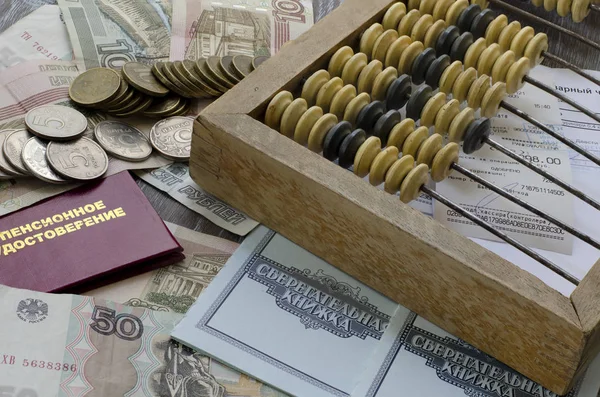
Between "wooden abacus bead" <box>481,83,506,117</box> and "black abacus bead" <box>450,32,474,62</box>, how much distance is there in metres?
0.07

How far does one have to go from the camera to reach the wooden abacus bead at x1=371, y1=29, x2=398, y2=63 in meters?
1.01

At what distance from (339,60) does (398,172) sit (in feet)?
0.55

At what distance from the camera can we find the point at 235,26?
4.06ft

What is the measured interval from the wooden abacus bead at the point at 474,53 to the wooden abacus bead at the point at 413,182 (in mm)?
194

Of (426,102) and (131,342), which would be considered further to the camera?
(426,102)

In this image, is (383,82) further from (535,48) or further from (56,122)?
(56,122)

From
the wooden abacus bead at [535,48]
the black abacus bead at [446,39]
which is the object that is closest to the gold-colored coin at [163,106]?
the black abacus bead at [446,39]

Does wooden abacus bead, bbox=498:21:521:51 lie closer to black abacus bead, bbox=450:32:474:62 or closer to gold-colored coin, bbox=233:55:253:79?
black abacus bead, bbox=450:32:474:62

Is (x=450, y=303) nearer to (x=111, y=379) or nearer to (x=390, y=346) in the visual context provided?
(x=390, y=346)

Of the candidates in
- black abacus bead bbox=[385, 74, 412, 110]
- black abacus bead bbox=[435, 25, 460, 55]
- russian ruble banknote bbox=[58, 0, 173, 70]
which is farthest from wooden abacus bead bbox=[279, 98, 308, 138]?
russian ruble banknote bbox=[58, 0, 173, 70]

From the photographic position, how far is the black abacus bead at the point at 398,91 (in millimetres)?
977

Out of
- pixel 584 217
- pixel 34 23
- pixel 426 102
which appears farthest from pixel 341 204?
pixel 34 23

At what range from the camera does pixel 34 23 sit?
1182 millimetres

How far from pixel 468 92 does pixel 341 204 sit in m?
0.26
